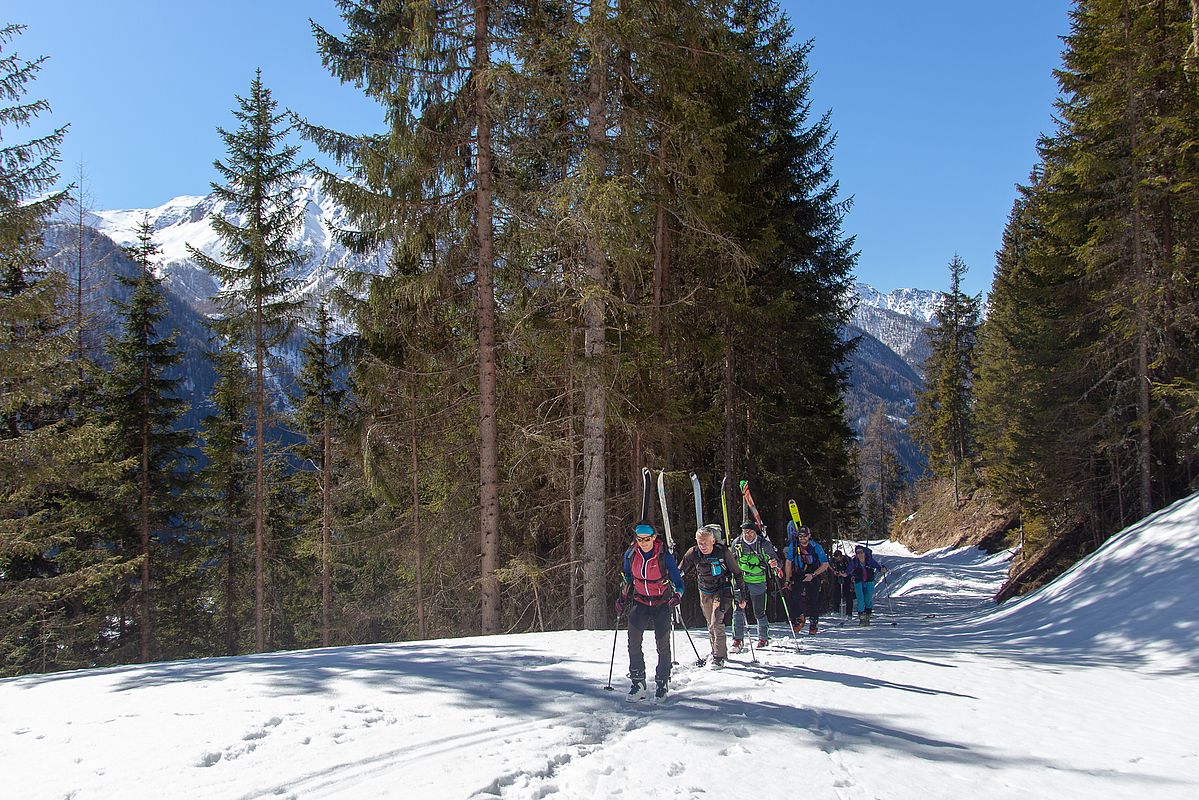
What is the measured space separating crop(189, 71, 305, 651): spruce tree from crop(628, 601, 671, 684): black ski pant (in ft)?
55.1

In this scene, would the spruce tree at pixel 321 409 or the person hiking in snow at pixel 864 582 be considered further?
the spruce tree at pixel 321 409

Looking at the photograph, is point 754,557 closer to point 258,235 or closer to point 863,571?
point 863,571

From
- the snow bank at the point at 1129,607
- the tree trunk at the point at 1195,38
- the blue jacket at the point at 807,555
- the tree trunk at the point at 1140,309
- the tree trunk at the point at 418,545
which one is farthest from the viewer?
the tree trunk at the point at 418,545

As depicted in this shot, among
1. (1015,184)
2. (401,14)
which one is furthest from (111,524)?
(1015,184)

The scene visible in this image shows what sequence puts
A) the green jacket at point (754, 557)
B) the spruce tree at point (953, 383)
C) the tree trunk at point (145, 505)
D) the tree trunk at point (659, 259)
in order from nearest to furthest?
the green jacket at point (754, 557), the tree trunk at point (659, 259), the tree trunk at point (145, 505), the spruce tree at point (953, 383)

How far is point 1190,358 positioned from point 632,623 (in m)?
20.7

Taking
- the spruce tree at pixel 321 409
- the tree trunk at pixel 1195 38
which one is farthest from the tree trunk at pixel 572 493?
the tree trunk at pixel 1195 38

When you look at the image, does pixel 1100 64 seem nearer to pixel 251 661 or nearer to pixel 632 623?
pixel 632 623

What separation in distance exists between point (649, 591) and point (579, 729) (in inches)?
75.1

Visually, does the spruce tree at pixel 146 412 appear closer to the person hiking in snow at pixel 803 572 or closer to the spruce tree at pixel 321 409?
the spruce tree at pixel 321 409

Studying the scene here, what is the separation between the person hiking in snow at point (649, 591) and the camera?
724 cm

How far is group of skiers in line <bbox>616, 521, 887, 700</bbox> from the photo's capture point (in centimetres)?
736

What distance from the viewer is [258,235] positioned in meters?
19.5

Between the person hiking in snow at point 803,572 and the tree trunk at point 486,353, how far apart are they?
19.3 ft
